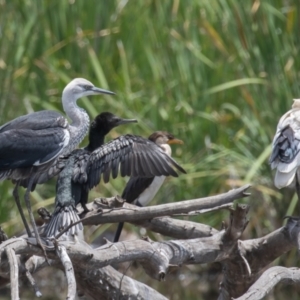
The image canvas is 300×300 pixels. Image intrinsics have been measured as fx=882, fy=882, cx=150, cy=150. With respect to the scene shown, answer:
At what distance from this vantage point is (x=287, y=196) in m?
6.65

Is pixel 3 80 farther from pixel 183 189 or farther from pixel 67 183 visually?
pixel 67 183

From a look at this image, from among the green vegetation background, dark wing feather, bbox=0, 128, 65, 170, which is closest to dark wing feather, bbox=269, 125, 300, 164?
dark wing feather, bbox=0, 128, 65, 170

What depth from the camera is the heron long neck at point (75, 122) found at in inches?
174

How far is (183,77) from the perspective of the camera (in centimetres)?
736

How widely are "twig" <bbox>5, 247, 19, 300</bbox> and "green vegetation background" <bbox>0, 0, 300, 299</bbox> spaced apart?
3.62 m

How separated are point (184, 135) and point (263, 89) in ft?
2.54

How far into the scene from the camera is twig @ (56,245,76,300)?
275 centimetres

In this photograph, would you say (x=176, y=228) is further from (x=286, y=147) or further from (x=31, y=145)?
(x=31, y=145)

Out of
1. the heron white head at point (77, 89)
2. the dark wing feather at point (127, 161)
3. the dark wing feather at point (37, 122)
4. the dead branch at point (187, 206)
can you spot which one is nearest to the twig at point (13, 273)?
the dead branch at point (187, 206)

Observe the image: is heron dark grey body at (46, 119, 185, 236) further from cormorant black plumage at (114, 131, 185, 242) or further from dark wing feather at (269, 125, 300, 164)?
cormorant black plumage at (114, 131, 185, 242)

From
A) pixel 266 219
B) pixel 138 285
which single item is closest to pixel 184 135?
pixel 266 219

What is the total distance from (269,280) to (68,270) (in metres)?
0.79

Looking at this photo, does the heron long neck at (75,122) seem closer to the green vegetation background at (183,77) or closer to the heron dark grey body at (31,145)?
the heron dark grey body at (31,145)

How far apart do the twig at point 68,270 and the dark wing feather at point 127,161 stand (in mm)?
1253
